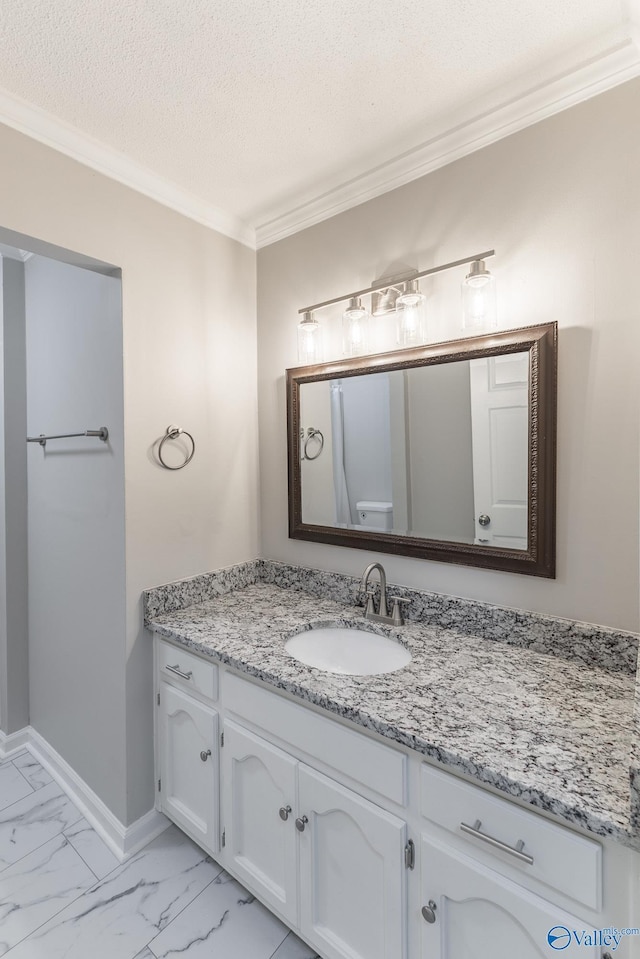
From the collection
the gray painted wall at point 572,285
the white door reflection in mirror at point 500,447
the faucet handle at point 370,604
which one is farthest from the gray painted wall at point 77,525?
the white door reflection in mirror at point 500,447

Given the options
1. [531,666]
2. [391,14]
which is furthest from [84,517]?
[391,14]

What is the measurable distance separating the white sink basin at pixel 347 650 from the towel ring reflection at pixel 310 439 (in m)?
0.69

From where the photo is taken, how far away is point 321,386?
1.89 meters

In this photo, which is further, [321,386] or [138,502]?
[321,386]

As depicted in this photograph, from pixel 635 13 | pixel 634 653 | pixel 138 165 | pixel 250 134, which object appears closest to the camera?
pixel 635 13

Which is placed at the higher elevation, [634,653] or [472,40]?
[472,40]

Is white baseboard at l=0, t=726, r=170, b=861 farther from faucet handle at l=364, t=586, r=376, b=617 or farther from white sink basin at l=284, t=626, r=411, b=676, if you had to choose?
faucet handle at l=364, t=586, r=376, b=617

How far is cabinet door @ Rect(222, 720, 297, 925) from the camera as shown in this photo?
1.25 metres

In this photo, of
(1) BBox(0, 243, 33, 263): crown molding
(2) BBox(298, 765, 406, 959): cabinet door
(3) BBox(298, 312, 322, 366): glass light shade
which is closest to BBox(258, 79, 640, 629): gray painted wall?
(3) BBox(298, 312, 322, 366): glass light shade

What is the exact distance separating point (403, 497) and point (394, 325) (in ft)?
2.05

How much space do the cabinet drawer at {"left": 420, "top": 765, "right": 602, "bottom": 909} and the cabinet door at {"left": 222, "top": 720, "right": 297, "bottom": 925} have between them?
0.43 meters

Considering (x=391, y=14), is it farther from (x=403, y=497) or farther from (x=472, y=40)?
(x=403, y=497)

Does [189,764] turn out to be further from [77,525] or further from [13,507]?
[13,507]

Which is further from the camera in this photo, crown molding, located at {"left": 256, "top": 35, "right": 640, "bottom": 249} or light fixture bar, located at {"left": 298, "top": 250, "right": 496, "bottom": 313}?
light fixture bar, located at {"left": 298, "top": 250, "right": 496, "bottom": 313}
